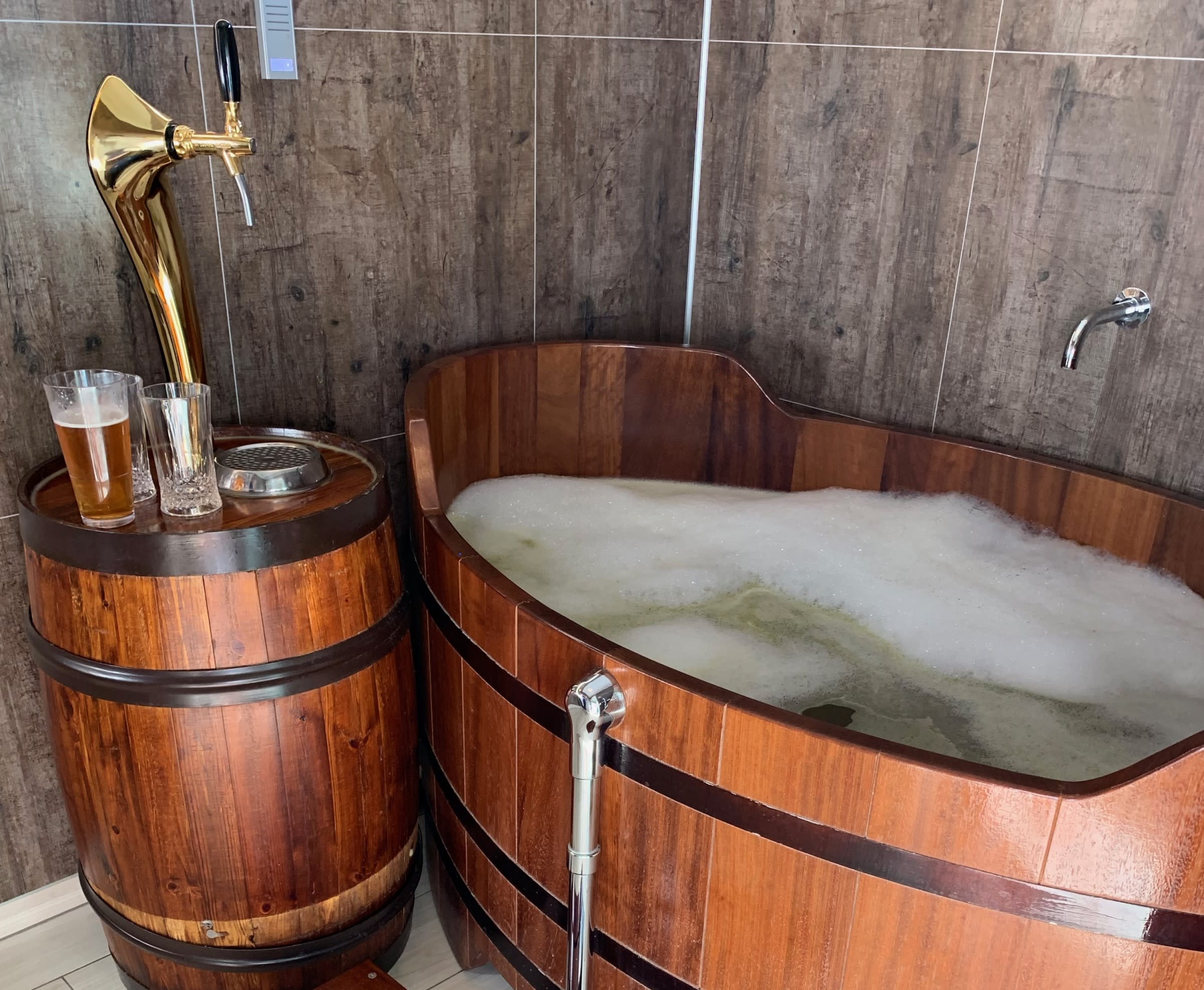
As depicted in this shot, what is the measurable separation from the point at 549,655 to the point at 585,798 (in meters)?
0.18

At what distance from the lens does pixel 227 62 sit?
1411 millimetres

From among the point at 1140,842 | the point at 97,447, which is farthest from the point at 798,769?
the point at 97,447

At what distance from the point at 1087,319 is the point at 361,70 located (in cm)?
132

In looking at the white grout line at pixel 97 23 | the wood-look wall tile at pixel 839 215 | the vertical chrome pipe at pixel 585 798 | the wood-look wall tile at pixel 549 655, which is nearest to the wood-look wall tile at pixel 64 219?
the white grout line at pixel 97 23

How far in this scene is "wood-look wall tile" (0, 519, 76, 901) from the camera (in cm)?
171

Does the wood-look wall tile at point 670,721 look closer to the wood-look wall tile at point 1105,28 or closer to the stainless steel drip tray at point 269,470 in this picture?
the stainless steel drip tray at point 269,470

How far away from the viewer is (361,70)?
1.87m

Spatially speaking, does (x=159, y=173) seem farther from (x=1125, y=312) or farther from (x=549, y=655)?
(x=1125, y=312)

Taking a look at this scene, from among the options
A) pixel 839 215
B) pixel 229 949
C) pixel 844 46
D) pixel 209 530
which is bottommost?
pixel 229 949

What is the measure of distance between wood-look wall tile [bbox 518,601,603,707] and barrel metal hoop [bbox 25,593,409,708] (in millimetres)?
254

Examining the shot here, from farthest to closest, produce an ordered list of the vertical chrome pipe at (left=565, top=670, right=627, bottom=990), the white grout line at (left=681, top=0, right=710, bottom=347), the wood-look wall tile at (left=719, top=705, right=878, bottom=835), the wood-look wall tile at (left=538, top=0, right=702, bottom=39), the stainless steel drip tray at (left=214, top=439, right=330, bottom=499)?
1. the white grout line at (left=681, top=0, right=710, bottom=347)
2. the wood-look wall tile at (left=538, top=0, right=702, bottom=39)
3. the stainless steel drip tray at (left=214, top=439, right=330, bottom=499)
4. the vertical chrome pipe at (left=565, top=670, right=627, bottom=990)
5. the wood-look wall tile at (left=719, top=705, right=878, bottom=835)

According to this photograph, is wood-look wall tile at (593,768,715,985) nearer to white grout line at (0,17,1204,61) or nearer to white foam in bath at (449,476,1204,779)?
white foam in bath at (449,476,1204,779)

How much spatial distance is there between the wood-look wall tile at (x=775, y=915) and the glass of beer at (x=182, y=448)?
2.63 feet

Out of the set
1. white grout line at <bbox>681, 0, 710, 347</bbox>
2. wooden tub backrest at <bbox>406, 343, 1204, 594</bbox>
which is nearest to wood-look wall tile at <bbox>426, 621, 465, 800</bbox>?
wooden tub backrest at <bbox>406, 343, 1204, 594</bbox>
